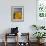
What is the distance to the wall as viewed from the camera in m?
7.52

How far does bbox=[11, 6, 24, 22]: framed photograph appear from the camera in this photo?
7.54 meters

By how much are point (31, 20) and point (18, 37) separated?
1.00 m

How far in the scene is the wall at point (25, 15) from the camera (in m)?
7.52

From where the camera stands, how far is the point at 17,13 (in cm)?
757

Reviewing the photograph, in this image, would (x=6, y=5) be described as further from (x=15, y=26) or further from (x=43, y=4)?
(x=43, y=4)

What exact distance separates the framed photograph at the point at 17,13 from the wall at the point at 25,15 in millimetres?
138

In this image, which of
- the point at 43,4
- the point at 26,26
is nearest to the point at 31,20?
the point at 26,26

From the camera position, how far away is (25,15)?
7.59 m

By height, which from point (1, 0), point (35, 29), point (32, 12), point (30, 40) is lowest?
point (30, 40)

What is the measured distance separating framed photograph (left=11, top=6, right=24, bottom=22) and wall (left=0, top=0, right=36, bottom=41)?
5.4 inches

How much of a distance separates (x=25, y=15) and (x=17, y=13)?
15.0 inches

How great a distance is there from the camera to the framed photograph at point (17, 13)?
7.54 metres

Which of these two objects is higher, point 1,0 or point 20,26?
point 1,0

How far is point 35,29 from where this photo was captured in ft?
25.2
